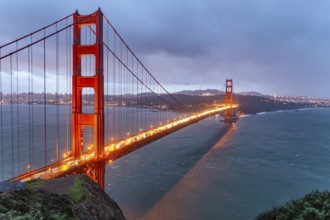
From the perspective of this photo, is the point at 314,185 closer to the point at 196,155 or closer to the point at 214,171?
the point at 214,171

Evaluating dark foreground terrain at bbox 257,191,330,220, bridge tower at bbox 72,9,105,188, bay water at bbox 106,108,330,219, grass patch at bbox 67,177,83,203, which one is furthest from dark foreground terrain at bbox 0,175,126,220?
bay water at bbox 106,108,330,219

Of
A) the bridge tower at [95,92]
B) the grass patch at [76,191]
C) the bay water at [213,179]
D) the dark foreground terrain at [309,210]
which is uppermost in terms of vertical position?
the bridge tower at [95,92]

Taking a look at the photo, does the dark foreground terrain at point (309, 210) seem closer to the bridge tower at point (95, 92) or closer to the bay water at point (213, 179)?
→ the bay water at point (213, 179)

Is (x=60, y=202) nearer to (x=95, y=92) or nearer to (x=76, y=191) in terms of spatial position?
(x=76, y=191)

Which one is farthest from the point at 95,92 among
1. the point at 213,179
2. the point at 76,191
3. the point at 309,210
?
the point at 213,179

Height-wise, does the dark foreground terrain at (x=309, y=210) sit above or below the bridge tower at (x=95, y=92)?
below

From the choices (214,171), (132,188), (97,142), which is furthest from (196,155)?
(97,142)

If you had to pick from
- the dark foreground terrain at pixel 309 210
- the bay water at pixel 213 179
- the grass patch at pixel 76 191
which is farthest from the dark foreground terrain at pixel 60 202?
the bay water at pixel 213 179

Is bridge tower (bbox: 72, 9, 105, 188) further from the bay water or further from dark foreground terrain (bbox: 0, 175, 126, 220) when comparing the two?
dark foreground terrain (bbox: 0, 175, 126, 220)
